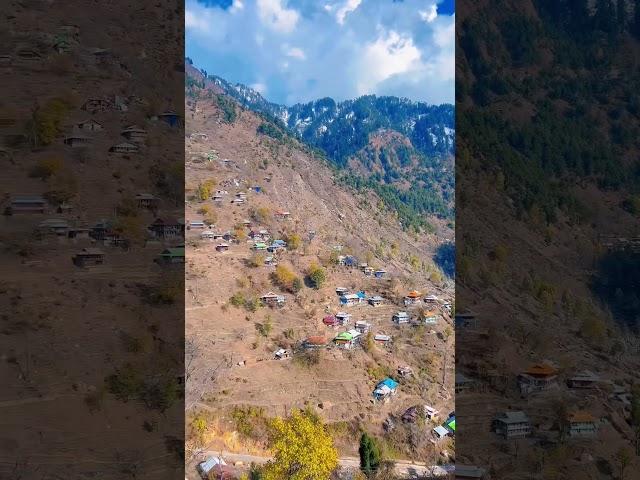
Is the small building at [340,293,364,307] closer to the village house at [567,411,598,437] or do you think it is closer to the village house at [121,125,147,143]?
the village house at [567,411,598,437]

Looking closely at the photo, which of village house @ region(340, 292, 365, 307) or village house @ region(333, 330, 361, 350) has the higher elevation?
village house @ region(340, 292, 365, 307)

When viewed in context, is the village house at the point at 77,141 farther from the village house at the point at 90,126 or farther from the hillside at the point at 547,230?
the hillside at the point at 547,230

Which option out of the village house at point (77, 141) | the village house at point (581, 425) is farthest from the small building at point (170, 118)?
the village house at point (581, 425)

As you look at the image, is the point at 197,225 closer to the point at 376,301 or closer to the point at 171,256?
the point at 171,256

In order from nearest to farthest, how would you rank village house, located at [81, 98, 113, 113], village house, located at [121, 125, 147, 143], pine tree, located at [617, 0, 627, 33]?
village house, located at [81, 98, 113, 113]
village house, located at [121, 125, 147, 143]
pine tree, located at [617, 0, 627, 33]

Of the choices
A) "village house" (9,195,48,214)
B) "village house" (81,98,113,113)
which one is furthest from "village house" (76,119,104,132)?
"village house" (9,195,48,214)

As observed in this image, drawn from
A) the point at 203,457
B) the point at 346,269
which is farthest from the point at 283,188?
the point at 203,457
